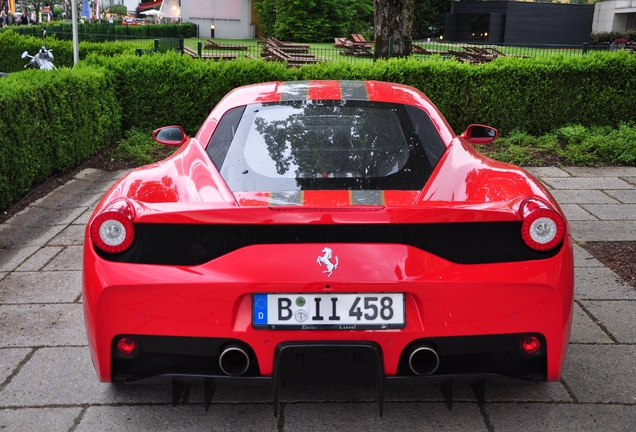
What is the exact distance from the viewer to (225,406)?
3260 mm

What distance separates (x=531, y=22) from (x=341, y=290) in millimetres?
47218

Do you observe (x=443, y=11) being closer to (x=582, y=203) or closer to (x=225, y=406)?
(x=582, y=203)

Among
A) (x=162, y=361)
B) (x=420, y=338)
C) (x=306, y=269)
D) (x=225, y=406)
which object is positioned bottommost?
(x=225, y=406)

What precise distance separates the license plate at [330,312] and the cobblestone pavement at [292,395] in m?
0.39

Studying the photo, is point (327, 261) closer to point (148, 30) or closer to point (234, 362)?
point (234, 362)

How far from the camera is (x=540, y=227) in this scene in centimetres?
278

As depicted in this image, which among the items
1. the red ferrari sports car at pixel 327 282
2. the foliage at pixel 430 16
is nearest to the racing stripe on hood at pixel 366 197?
the red ferrari sports car at pixel 327 282

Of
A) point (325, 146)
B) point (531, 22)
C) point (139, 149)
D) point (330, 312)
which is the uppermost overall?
point (531, 22)

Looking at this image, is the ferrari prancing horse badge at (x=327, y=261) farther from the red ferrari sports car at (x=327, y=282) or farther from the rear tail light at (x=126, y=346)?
the rear tail light at (x=126, y=346)

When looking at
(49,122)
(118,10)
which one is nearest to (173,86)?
(49,122)

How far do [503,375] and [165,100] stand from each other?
9383 millimetres

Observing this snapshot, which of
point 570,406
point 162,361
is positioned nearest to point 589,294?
point 570,406

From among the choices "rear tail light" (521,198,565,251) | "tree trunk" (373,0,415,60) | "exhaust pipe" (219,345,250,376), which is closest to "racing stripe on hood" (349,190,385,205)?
"rear tail light" (521,198,565,251)

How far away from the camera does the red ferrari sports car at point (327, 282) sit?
2.66 m
